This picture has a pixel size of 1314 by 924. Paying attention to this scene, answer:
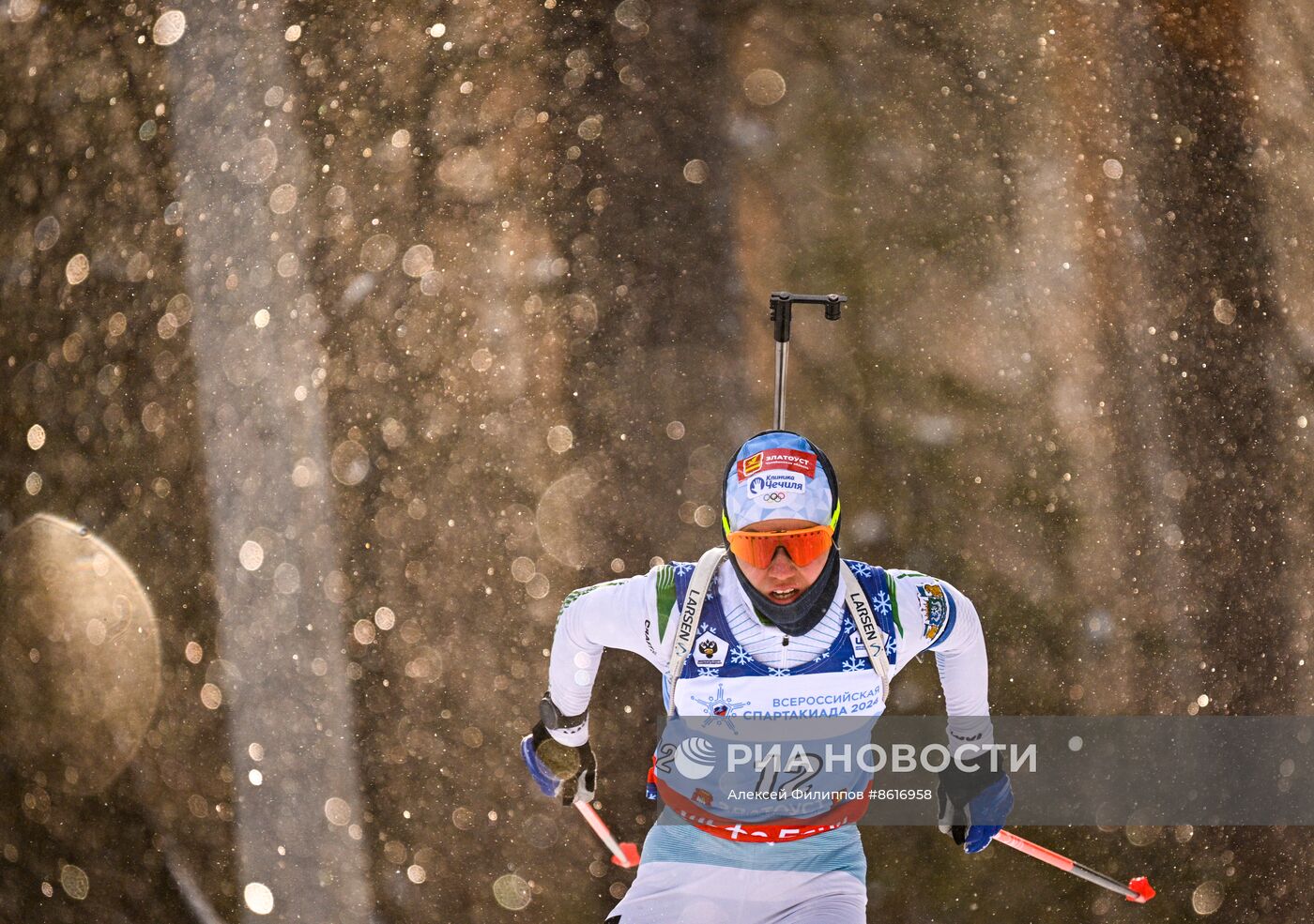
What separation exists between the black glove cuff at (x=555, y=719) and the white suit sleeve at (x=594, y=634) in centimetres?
1

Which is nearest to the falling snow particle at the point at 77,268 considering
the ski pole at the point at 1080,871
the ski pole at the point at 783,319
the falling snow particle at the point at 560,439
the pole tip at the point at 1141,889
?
the falling snow particle at the point at 560,439

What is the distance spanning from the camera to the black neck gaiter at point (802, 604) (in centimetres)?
237

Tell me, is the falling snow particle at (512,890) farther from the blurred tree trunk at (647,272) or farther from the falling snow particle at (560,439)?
the falling snow particle at (560,439)

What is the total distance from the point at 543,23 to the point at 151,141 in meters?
1.45

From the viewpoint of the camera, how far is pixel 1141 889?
2.87 metres

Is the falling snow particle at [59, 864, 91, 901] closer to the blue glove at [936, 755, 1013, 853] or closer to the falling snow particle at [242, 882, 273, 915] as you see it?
the falling snow particle at [242, 882, 273, 915]

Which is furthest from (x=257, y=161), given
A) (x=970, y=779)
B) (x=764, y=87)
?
(x=970, y=779)

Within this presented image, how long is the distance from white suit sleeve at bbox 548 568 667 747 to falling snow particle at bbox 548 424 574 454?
0.43 m

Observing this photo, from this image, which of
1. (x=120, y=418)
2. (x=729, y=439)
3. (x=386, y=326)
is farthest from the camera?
(x=120, y=418)

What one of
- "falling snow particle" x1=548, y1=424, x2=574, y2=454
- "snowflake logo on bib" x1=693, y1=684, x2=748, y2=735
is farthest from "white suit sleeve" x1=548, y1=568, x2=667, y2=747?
"falling snow particle" x1=548, y1=424, x2=574, y2=454

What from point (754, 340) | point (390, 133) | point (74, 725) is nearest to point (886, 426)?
point (754, 340)

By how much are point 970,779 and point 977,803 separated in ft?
0.22

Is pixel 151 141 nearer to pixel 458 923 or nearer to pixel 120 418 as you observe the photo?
pixel 120 418

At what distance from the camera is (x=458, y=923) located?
2.87 m
